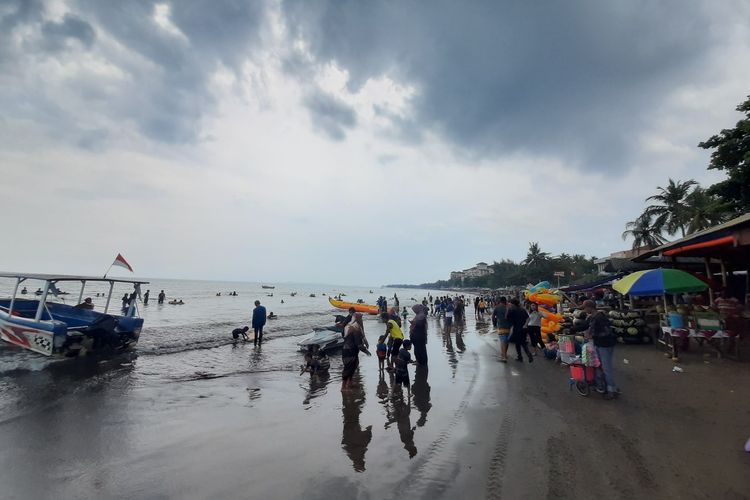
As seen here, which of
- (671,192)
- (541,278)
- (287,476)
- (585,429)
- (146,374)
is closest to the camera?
(287,476)

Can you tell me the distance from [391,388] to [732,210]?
2127cm

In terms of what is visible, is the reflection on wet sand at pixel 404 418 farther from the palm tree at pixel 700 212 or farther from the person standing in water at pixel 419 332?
the palm tree at pixel 700 212

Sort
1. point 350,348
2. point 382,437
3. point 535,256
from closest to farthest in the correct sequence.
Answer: point 382,437 → point 350,348 → point 535,256

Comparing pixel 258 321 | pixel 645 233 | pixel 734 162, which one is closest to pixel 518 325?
pixel 258 321

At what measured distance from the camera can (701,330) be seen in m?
8.95

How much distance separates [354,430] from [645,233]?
143 feet

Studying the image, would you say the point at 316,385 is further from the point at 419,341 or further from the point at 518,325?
the point at 518,325

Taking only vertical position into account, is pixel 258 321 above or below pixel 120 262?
below

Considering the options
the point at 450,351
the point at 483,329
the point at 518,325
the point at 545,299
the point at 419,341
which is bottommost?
the point at 450,351

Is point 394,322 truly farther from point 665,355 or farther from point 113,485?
point 665,355

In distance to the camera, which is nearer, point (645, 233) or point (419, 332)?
point (419, 332)

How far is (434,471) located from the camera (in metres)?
4.21

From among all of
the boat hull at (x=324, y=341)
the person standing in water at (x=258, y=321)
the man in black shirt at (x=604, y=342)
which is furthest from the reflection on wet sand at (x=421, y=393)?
the person standing in water at (x=258, y=321)

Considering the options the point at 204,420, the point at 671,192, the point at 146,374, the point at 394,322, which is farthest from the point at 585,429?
the point at 671,192
